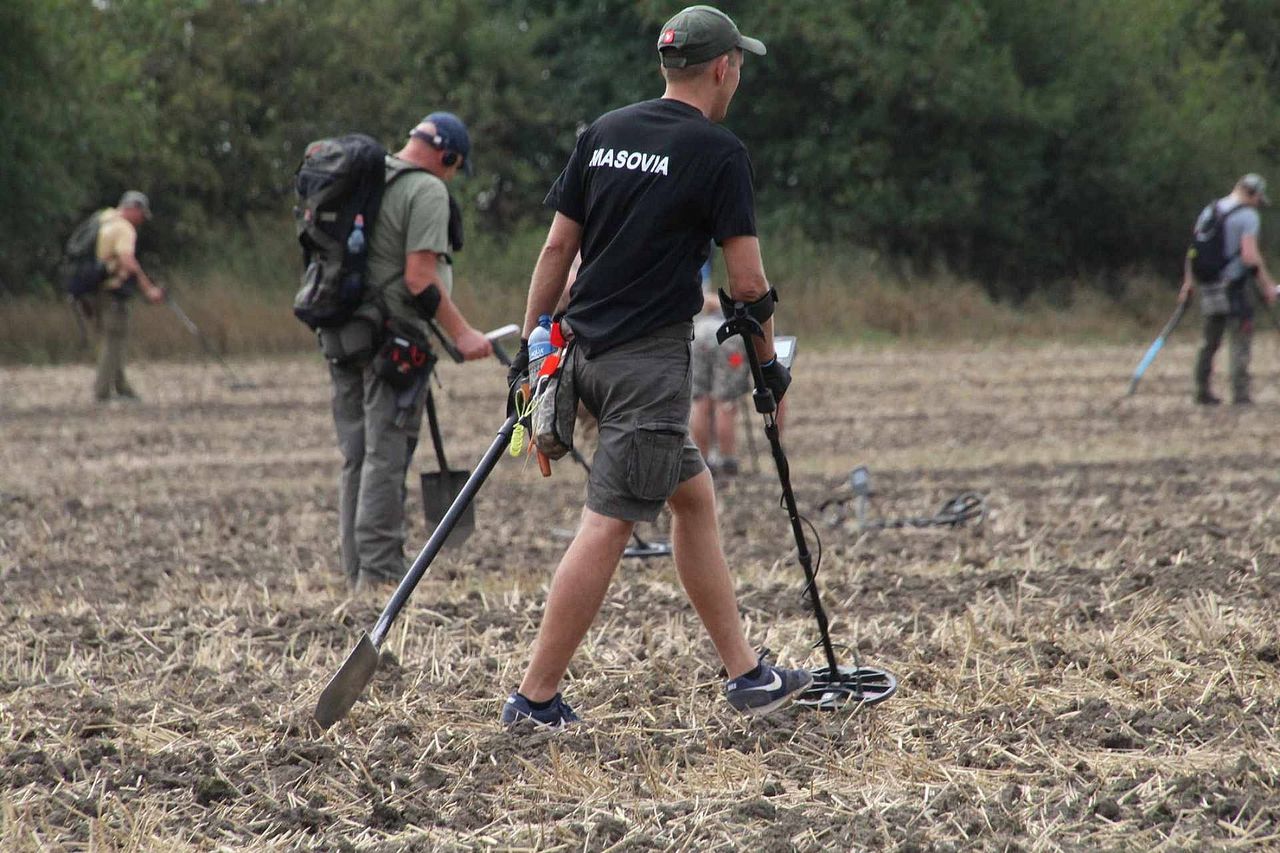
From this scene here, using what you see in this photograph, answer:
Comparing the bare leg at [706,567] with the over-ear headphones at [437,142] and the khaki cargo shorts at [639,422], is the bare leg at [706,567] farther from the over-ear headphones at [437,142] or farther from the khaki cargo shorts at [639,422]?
the over-ear headphones at [437,142]

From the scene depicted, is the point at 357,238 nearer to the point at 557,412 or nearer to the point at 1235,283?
the point at 557,412

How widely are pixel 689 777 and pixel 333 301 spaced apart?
3247mm

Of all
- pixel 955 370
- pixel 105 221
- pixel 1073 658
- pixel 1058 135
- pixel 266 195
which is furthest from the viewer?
pixel 1058 135

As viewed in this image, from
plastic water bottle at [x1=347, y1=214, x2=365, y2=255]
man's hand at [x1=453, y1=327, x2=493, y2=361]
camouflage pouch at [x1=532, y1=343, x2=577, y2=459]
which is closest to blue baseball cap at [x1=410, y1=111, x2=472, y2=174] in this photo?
plastic water bottle at [x1=347, y1=214, x2=365, y2=255]

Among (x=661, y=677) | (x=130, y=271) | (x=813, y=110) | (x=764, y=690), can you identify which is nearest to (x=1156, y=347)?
(x=130, y=271)

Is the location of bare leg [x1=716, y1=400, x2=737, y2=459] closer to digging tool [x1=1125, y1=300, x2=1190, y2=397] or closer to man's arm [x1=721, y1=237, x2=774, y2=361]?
digging tool [x1=1125, y1=300, x2=1190, y2=397]

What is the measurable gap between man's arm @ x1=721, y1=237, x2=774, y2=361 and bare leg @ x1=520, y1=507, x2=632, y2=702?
2.44ft

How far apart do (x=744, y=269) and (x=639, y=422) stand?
526 millimetres

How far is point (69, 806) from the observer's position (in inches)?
167

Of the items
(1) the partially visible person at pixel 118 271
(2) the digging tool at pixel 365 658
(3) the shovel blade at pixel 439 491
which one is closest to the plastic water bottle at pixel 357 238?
(3) the shovel blade at pixel 439 491

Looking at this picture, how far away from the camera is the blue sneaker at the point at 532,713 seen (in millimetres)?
4895

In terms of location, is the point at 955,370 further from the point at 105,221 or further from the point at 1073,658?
the point at 1073,658

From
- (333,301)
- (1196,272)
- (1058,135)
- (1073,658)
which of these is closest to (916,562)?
(1073,658)

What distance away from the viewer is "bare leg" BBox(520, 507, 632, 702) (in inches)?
189
